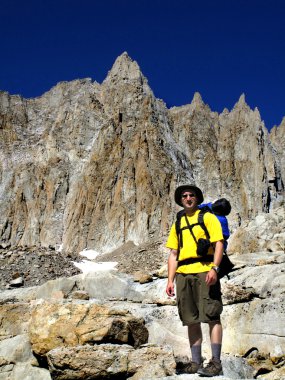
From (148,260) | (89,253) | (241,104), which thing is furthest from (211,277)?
(241,104)

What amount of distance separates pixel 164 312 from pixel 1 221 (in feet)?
184

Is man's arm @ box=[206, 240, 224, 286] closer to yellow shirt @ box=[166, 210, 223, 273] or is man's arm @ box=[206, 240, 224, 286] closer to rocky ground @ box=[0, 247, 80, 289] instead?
yellow shirt @ box=[166, 210, 223, 273]

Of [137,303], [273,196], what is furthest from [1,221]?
[137,303]

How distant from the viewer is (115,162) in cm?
5816

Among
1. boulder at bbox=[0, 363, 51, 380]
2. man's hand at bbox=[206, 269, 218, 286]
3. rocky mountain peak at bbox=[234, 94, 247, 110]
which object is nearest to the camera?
man's hand at bbox=[206, 269, 218, 286]

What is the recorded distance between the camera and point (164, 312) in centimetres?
823

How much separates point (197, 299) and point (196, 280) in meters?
0.23

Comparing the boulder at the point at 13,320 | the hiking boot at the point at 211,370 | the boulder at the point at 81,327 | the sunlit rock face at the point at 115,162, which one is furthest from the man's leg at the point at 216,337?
the sunlit rock face at the point at 115,162

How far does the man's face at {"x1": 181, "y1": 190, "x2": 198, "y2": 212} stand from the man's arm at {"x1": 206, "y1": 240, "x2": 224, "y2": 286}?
0.56 metres

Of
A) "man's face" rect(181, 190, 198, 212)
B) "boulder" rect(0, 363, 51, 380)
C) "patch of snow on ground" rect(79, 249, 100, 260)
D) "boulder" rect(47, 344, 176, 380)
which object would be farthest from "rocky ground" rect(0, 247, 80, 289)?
"patch of snow on ground" rect(79, 249, 100, 260)

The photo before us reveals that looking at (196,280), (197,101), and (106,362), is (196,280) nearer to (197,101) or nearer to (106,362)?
(106,362)

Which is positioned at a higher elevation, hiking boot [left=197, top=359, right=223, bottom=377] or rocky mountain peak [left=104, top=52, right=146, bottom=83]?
rocky mountain peak [left=104, top=52, right=146, bottom=83]

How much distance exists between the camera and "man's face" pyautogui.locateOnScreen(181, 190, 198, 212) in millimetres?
5555

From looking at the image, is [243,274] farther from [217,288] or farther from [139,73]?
[139,73]
